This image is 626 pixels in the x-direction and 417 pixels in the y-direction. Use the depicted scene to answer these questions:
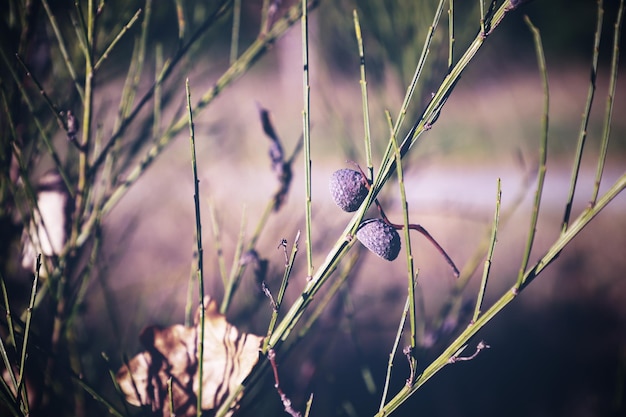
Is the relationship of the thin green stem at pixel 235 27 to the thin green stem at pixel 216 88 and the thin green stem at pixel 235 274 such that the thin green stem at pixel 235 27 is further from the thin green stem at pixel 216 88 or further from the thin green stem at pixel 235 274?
the thin green stem at pixel 235 274

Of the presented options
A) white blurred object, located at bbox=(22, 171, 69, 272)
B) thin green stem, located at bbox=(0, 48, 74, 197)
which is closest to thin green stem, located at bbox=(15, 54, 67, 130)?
thin green stem, located at bbox=(0, 48, 74, 197)

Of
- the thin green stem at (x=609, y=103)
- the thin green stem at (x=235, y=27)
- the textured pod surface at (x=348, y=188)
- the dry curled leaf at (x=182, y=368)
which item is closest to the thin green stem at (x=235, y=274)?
the dry curled leaf at (x=182, y=368)

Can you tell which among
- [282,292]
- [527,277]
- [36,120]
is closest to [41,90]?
[36,120]

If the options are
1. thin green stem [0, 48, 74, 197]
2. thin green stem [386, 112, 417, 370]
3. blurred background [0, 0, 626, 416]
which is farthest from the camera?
blurred background [0, 0, 626, 416]

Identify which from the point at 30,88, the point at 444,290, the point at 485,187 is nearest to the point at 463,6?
the point at 30,88

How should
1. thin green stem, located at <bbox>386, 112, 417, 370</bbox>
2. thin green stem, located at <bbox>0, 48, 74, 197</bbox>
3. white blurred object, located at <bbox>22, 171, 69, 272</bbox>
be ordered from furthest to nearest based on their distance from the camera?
white blurred object, located at <bbox>22, 171, 69, 272</bbox> < thin green stem, located at <bbox>0, 48, 74, 197</bbox> < thin green stem, located at <bbox>386, 112, 417, 370</bbox>

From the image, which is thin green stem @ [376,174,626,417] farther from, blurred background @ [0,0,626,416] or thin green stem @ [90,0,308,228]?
thin green stem @ [90,0,308,228]
